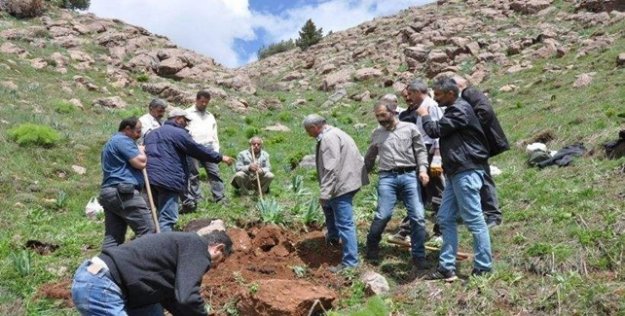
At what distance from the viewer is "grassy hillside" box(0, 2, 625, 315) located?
5016 millimetres

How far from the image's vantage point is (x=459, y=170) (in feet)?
16.3

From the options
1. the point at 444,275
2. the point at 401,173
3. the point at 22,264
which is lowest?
the point at 444,275

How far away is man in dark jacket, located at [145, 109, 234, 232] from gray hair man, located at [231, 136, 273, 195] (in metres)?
2.45

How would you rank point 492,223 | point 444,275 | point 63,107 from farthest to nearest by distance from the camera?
point 63,107, point 492,223, point 444,275

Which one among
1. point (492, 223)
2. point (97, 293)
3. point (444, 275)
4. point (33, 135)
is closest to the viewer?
point (97, 293)

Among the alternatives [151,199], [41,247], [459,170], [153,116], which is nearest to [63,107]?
[153,116]

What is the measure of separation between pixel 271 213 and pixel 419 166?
209 cm

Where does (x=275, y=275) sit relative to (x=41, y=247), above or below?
below

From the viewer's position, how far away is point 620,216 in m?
5.75

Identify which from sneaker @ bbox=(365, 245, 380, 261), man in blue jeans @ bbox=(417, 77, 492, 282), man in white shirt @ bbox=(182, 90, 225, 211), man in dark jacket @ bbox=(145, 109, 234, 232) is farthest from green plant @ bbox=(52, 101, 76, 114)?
man in blue jeans @ bbox=(417, 77, 492, 282)

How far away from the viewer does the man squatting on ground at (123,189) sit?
17.5ft

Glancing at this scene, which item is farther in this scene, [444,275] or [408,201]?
[408,201]

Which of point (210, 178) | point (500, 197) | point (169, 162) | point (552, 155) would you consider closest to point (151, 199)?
point (169, 162)

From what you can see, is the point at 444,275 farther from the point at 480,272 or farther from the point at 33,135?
the point at 33,135
